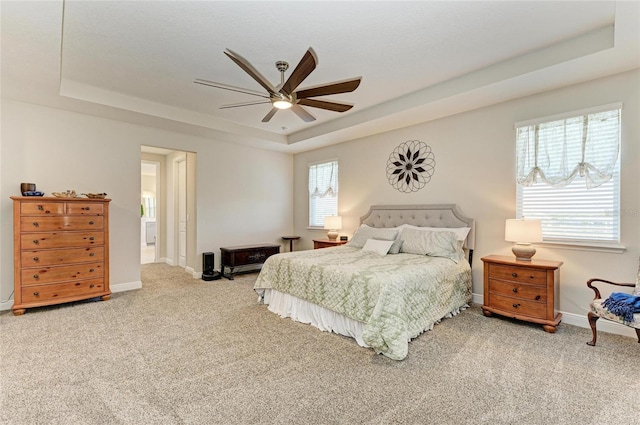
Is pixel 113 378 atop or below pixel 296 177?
below

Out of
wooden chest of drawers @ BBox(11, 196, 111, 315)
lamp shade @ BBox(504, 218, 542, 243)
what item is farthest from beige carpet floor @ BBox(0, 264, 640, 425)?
lamp shade @ BBox(504, 218, 542, 243)

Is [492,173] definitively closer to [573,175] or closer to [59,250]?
[573,175]

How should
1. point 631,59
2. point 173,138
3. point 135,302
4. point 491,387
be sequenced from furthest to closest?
1. point 173,138
2. point 135,302
3. point 631,59
4. point 491,387

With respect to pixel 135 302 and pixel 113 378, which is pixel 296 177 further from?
pixel 113 378

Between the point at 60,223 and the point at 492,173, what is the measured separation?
18.2 feet

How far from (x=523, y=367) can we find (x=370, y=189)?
11.5ft

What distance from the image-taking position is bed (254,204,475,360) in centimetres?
261

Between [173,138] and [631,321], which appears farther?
[173,138]

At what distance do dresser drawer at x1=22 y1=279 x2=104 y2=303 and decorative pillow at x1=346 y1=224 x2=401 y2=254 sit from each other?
3626mm

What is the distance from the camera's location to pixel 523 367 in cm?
235

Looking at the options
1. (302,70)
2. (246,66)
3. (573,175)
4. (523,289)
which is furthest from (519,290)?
(246,66)

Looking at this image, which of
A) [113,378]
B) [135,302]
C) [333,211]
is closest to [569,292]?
[333,211]

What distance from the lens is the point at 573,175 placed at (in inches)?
128

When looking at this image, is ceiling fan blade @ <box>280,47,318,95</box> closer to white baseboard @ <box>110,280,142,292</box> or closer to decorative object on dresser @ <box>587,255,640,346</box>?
decorative object on dresser @ <box>587,255,640,346</box>
